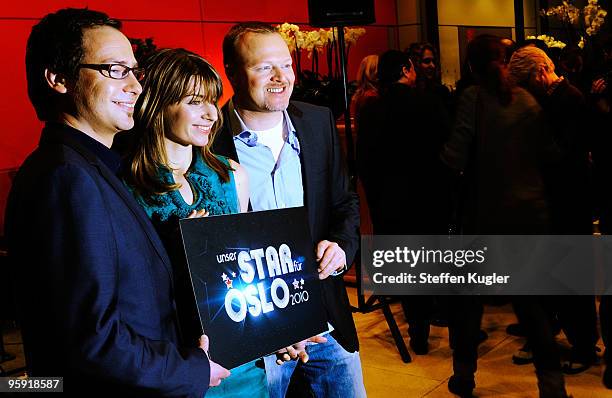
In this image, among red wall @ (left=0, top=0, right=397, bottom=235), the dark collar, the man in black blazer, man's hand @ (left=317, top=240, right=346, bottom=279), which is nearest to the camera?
the dark collar

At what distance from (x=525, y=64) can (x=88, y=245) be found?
8.82 ft

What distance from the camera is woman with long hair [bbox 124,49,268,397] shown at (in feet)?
5.39

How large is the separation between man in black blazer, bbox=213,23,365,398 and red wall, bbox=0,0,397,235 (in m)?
3.13

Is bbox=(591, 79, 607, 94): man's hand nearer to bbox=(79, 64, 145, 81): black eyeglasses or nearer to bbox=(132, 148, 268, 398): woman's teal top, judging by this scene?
bbox=(132, 148, 268, 398): woman's teal top

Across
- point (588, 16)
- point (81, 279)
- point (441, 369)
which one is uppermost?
point (588, 16)

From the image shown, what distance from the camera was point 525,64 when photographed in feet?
11.1

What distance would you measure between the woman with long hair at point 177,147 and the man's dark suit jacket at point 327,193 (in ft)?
1.00

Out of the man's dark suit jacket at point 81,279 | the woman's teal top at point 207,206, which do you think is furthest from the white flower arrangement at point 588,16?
the man's dark suit jacket at point 81,279

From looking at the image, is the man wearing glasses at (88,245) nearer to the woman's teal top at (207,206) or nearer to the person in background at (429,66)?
the woman's teal top at (207,206)

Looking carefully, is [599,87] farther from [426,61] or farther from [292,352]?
[292,352]

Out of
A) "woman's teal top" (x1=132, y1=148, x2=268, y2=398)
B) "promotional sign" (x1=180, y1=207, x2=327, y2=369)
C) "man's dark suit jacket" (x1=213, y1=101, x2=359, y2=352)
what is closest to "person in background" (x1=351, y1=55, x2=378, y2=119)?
"man's dark suit jacket" (x1=213, y1=101, x2=359, y2=352)

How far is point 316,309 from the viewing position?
171 cm

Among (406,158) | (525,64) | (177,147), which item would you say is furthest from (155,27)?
(177,147)

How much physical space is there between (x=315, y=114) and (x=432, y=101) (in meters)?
1.86
